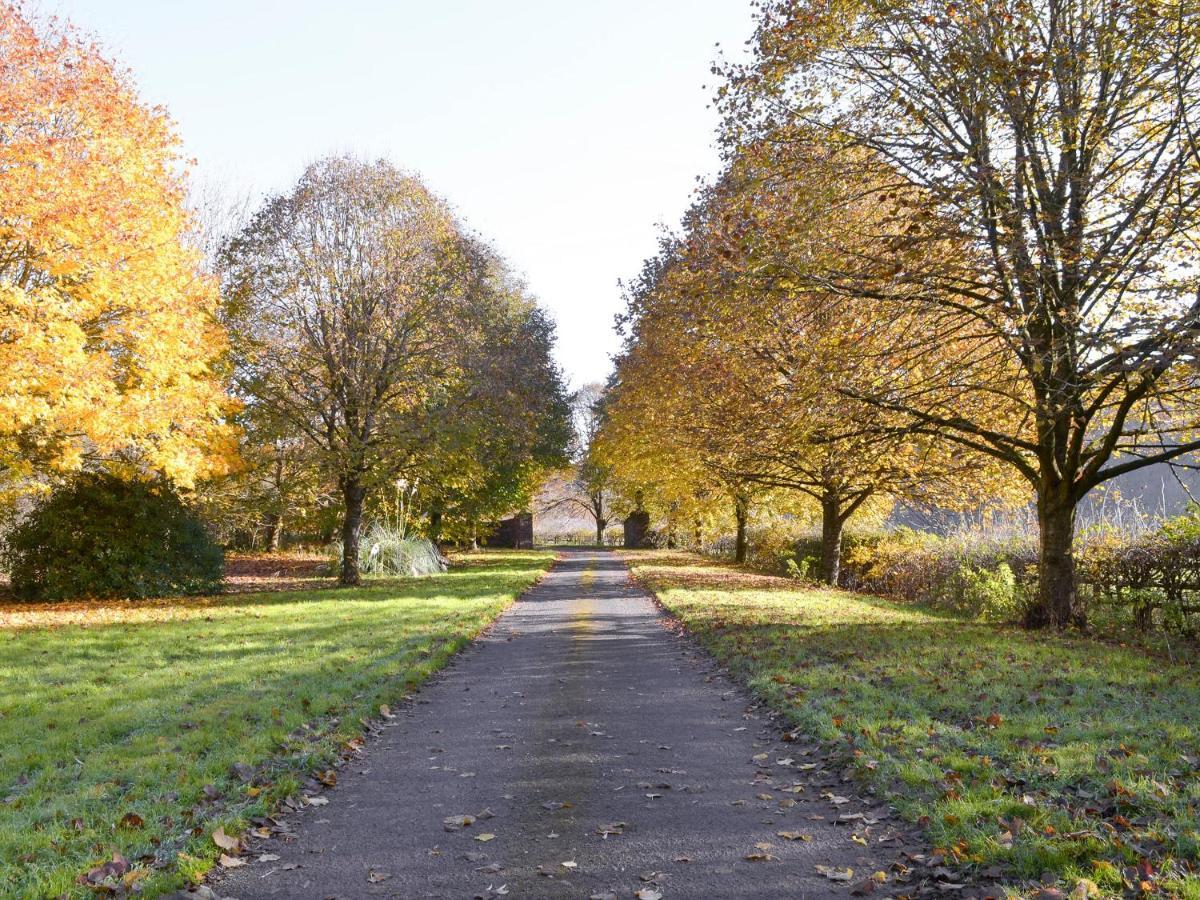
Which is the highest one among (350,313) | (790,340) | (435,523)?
(350,313)

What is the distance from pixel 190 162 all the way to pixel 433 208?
648cm

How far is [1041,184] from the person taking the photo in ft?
36.6

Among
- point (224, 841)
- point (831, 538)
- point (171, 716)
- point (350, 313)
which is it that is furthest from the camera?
point (831, 538)

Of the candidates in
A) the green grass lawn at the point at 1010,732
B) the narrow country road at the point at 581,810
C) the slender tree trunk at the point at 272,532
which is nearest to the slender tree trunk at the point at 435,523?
the slender tree trunk at the point at 272,532

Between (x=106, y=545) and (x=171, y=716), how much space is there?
45.5 ft

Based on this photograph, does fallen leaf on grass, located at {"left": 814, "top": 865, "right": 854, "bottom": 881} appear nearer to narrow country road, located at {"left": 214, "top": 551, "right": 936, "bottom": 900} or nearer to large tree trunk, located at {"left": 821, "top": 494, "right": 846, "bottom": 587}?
narrow country road, located at {"left": 214, "top": 551, "right": 936, "bottom": 900}

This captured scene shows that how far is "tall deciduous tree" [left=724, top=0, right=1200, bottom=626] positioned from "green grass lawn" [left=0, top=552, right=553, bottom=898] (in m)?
7.81

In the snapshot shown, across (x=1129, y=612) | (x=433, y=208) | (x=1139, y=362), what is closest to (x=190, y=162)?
(x=433, y=208)

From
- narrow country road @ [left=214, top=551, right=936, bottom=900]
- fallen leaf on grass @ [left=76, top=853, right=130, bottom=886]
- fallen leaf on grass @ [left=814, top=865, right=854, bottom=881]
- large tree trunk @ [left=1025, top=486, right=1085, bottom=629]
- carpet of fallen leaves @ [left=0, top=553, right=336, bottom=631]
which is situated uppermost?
large tree trunk @ [left=1025, top=486, right=1085, bottom=629]

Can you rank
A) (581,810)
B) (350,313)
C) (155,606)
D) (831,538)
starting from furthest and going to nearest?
1. (831,538)
2. (350,313)
3. (155,606)
4. (581,810)

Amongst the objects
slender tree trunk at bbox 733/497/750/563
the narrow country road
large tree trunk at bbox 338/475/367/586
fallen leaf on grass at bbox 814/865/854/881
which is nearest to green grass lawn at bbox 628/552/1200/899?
the narrow country road

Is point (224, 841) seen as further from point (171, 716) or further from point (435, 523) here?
point (435, 523)

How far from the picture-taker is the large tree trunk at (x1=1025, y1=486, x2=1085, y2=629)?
489 inches

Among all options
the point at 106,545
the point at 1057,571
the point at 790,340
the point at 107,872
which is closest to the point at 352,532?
the point at 106,545
